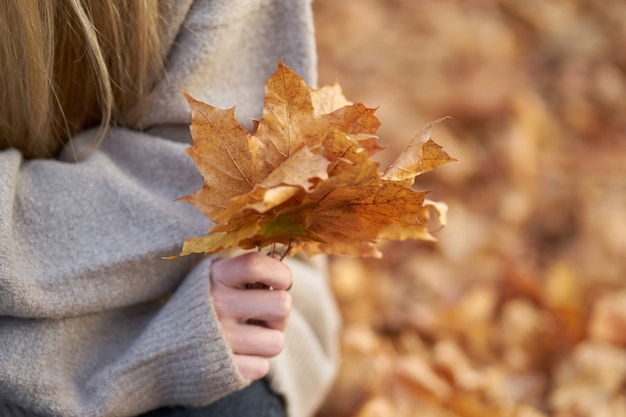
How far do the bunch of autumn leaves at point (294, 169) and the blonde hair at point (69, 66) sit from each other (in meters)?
0.25

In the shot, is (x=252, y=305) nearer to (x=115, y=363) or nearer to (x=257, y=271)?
(x=257, y=271)

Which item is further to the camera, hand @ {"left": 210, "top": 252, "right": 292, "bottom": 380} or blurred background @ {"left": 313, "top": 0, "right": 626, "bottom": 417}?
blurred background @ {"left": 313, "top": 0, "right": 626, "bottom": 417}

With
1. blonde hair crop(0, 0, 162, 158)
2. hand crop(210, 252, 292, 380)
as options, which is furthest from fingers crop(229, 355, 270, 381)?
blonde hair crop(0, 0, 162, 158)

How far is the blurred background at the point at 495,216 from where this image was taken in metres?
1.38

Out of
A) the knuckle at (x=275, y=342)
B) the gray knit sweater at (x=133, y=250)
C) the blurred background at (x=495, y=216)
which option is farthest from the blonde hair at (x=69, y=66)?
the blurred background at (x=495, y=216)

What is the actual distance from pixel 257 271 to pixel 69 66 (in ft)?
1.22

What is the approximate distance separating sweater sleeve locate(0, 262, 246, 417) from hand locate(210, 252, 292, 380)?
0.02 metres

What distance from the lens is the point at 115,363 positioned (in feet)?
2.87

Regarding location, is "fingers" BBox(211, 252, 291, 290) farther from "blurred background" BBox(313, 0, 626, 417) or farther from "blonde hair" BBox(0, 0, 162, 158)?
"blurred background" BBox(313, 0, 626, 417)

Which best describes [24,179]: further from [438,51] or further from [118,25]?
[438,51]

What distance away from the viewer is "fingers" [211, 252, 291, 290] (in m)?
0.82

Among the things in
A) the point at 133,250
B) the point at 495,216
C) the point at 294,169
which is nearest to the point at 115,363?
the point at 133,250

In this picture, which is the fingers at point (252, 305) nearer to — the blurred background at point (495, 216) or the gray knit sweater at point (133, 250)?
the gray knit sweater at point (133, 250)

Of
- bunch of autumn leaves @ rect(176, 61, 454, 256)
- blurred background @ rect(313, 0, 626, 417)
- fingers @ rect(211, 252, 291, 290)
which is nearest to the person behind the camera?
bunch of autumn leaves @ rect(176, 61, 454, 256)
